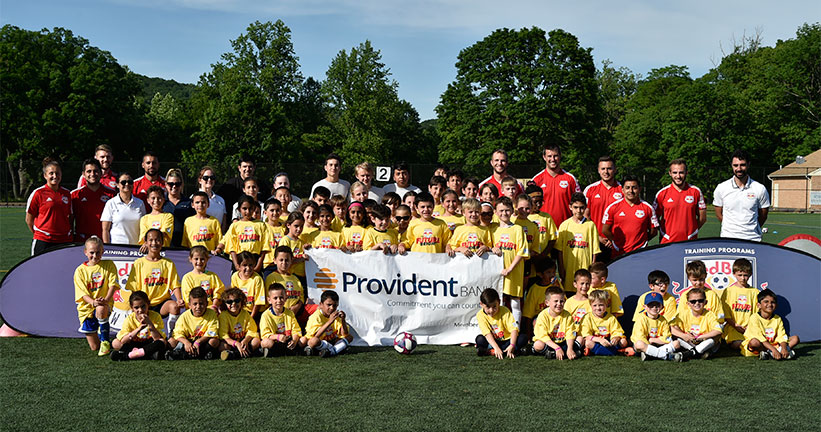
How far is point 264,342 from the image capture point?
5.83m

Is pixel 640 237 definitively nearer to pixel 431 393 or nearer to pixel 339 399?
pixel 431 393

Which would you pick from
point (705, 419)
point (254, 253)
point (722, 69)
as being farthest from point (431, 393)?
point (722, 69)

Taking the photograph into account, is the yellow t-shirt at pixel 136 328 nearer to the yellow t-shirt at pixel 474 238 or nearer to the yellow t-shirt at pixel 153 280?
the yellow t-shirt at pixel 153 280

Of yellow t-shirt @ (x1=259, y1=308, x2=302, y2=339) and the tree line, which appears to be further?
the tree line

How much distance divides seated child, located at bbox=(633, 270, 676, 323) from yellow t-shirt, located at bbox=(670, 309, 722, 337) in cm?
8

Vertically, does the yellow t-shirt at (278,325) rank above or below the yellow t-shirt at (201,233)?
below

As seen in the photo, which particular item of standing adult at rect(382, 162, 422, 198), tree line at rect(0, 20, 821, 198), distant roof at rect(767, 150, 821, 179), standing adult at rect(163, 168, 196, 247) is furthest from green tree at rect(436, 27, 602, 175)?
standing adult at rect(163, 168, 196, 247)

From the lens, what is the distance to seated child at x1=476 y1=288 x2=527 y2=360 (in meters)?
5.94

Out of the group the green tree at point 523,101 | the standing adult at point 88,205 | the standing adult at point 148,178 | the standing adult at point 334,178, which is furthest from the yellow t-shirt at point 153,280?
the green tree at point 523,101

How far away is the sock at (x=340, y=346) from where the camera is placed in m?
6.00

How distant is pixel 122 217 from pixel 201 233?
2.76 ft

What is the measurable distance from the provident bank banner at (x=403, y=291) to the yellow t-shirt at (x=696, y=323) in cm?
180

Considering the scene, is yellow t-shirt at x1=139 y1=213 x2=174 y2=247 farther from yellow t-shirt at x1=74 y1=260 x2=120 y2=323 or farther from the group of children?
yellow t-shirt at x1=74 y1=260 x2=120 y2=323

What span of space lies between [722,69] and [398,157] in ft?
94.1
